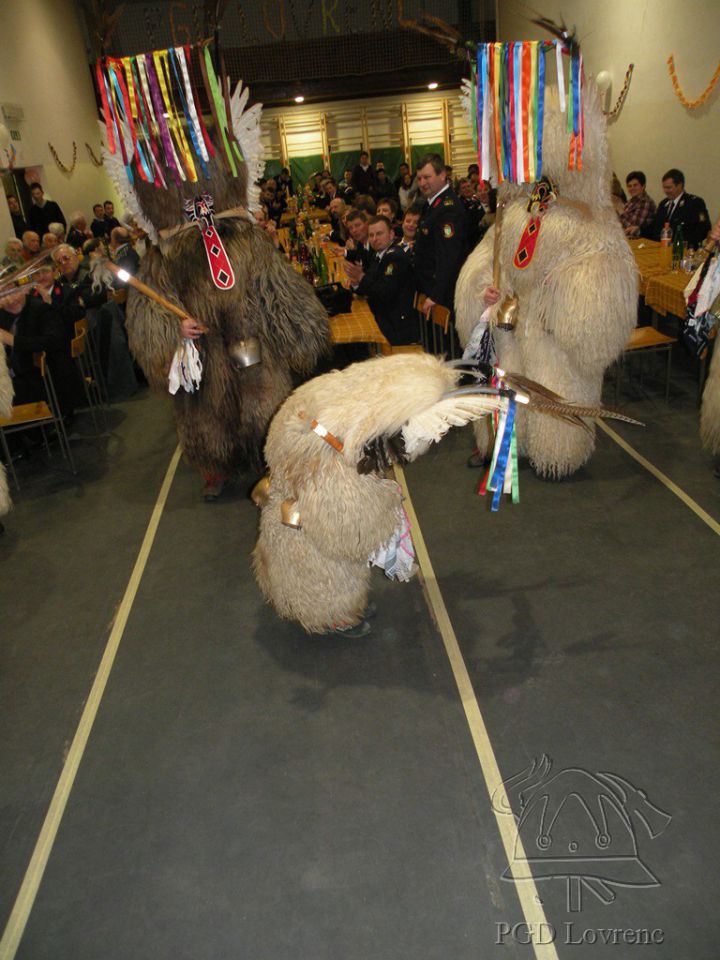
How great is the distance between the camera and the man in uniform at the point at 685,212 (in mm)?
6363

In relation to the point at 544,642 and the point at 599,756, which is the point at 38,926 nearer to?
the point at 599,756

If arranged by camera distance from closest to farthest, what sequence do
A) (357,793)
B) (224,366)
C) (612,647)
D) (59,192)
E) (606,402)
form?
(357,793) → (612,647) → (224,366) → (606,402) → (59,192)

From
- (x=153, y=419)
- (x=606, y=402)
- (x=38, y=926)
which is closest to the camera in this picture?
(x=38, y=926)

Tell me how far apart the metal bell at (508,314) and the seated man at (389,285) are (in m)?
1.33

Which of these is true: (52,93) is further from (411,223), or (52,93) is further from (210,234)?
(210,234)

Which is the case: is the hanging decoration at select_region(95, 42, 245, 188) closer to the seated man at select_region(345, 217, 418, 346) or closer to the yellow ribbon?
the yellow ribbon

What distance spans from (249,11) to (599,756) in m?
17.0

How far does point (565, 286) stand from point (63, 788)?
312 centimetres

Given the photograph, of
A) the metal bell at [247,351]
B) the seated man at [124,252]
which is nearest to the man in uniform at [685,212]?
the metal bell at [247,351]

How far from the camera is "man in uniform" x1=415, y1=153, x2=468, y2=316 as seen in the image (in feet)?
14.5

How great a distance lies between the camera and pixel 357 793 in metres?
2.28

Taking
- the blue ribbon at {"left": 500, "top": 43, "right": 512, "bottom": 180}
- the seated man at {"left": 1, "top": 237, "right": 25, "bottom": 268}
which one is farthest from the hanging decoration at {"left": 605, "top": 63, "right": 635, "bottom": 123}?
the seated man at {"left": 1, "top": 237, "right": 25, "bottom": 268}

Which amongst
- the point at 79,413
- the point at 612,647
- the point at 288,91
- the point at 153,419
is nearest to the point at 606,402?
the point at 612,647

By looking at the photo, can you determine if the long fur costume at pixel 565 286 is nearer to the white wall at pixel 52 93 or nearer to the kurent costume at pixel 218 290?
the kurent costume at pixel 218 290
